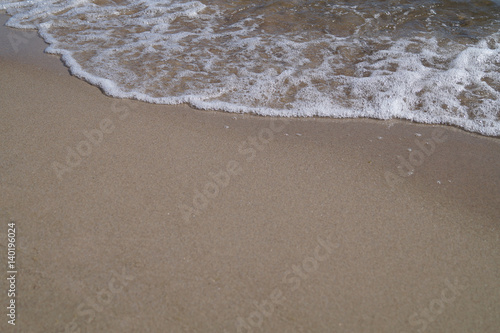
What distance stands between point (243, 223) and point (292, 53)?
8.83ft

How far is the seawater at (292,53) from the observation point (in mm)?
3344

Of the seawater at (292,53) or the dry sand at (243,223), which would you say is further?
the seawater at (292,53)

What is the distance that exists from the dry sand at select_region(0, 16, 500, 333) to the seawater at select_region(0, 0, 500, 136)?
1.06ft

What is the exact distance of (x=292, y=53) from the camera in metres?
4.26

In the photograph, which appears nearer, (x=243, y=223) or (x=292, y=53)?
(x=243, y=223)

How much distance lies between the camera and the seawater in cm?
334

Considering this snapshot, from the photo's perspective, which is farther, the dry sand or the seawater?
the seawater

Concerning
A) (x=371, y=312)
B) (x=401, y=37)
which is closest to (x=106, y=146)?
(x=371, y=312)

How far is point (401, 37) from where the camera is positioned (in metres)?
4.71

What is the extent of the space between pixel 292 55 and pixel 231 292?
3083 millimetres

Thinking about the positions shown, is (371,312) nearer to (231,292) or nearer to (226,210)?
(231,292)

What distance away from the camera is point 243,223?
2180 mm

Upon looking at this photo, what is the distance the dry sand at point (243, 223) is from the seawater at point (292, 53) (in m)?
0.32

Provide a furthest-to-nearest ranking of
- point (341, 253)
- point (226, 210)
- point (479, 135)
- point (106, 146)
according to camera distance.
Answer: point (479, 135) < point (106, 146) < point (226, 210) < point (341, 253)
